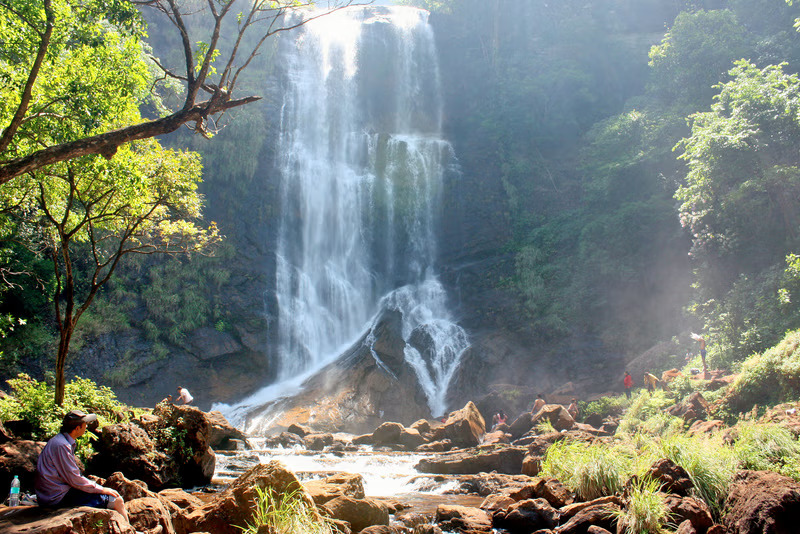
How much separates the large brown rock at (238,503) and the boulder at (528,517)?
3458 millimetres

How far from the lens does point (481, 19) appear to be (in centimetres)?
3778

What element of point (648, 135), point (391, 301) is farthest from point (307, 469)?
point (648, 135)

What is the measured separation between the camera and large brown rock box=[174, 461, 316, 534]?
605 cm

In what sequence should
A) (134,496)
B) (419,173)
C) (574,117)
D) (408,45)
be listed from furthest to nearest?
(408,45) < (574,117) < (419,173) < (134,496)

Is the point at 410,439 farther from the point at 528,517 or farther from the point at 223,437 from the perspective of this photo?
the point at 528,517

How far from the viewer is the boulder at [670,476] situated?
6914 millimetres

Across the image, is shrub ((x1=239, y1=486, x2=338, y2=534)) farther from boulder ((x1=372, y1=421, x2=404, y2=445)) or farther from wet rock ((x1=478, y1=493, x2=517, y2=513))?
boulder ((x1=372, y1=421, x2=404, y2=445))

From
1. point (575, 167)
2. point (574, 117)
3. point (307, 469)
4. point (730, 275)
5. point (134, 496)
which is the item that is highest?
point (574, 117)

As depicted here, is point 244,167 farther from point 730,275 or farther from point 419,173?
point 730,275

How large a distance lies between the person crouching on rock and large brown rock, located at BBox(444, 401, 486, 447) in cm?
1273

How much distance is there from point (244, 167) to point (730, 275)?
1014 inches

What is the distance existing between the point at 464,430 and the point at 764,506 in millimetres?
11481

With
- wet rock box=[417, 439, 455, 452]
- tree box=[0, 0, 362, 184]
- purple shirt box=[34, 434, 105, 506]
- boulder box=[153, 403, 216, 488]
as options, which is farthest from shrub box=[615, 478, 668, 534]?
wet rock box=[417, 439, 455, 452]

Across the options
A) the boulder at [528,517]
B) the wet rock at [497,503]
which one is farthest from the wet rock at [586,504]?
the wet rock at [497,503]
